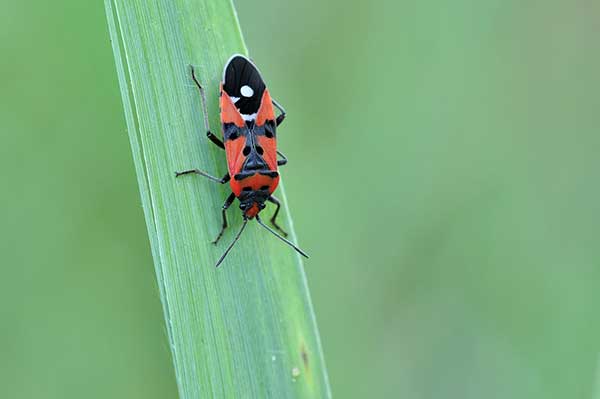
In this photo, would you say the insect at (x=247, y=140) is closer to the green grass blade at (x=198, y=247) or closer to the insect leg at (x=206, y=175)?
the insect leg at (x=206, y=175)

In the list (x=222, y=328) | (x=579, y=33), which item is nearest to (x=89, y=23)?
(x=222, y=328)


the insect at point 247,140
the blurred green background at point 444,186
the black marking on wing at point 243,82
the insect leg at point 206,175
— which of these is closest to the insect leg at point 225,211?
the insect at point 247,140

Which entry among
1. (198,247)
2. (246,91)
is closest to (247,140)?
(246,91)

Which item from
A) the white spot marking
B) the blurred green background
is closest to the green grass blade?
the white spot marking

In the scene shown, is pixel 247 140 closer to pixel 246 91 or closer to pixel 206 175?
pixel 246 91

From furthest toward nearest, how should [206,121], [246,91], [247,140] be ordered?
[247,140]
[246,91]
[206,121]

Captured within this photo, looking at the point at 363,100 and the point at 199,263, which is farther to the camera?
the point at 363,100

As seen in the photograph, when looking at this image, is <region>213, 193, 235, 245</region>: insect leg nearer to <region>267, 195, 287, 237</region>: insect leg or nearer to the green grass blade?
the green grass blade

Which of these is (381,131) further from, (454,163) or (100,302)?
(100,302)
